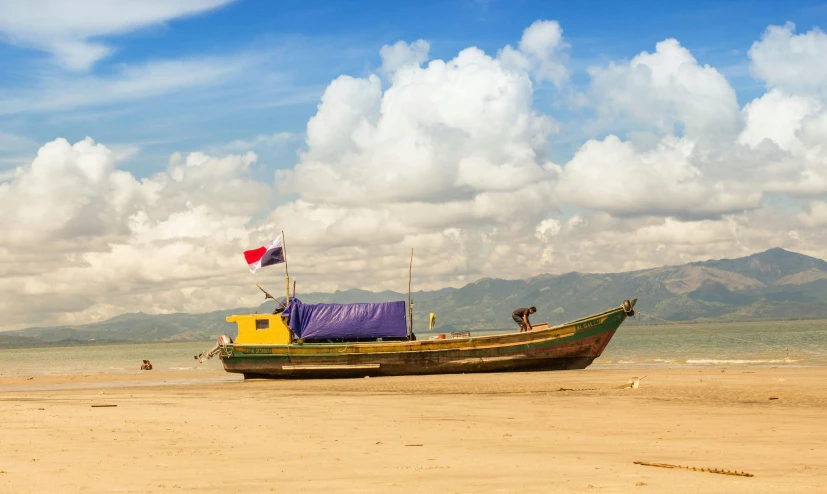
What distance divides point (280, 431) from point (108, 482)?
516cm

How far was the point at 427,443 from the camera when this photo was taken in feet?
41.9

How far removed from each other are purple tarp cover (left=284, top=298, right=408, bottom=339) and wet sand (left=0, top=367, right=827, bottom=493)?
15.0 m

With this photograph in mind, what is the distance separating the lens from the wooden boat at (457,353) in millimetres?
35719

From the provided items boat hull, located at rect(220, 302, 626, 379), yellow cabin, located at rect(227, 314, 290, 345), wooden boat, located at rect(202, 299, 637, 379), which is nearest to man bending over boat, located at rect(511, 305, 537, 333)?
wooden boat, located at rect(202, 299, 637, 379)

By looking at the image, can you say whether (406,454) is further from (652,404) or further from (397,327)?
(397,327)

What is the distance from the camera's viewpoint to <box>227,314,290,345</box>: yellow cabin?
38.2m

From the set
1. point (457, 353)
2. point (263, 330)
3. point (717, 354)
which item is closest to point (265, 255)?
point (263, 330)

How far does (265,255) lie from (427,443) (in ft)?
86.3

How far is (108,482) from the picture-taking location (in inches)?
372

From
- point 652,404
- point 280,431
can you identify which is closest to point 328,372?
point 652,404

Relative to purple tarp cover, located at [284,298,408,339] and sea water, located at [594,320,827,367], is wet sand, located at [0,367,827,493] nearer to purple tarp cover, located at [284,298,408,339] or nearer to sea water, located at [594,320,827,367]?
purple tarp cover, located at [284,298,408,339]

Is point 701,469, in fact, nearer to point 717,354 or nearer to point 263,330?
point 263,330

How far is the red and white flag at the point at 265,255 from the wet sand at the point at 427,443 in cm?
1635

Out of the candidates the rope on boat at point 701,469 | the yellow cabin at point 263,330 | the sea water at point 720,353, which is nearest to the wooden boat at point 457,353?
the yellow cabin at point 263,330
